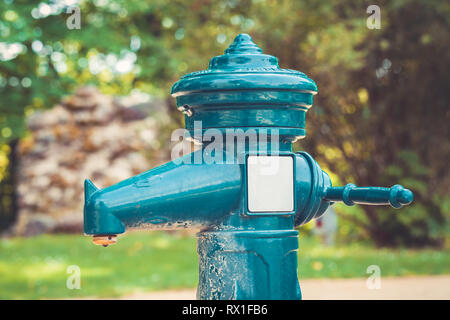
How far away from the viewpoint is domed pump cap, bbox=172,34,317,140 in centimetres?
158

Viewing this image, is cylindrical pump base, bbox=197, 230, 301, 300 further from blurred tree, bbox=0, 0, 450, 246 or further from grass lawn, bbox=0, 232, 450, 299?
blurred tree, bbox=0, 0, 450, 246

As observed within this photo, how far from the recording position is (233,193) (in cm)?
157

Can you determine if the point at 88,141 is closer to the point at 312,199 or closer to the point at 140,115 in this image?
the point at 140,115

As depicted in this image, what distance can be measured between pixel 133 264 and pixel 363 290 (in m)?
3.06

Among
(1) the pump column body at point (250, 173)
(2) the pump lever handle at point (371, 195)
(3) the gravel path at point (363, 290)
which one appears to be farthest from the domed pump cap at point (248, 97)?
(3) the gravel path at point (363, 290)

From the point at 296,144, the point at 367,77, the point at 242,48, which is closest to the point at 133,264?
the point at 296,144

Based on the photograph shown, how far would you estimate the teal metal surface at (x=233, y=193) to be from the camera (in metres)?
1.53

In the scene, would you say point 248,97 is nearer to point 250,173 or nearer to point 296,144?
point 250,173

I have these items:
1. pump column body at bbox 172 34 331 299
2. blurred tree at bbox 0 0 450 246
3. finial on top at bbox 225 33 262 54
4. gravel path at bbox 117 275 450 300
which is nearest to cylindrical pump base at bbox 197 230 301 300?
pump column body at bbox 172 34 331 299

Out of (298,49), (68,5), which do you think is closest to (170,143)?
(298,49)

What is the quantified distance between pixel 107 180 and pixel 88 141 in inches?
36.1

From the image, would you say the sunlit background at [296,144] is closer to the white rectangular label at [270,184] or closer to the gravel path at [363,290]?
the gravel path at [363,290]

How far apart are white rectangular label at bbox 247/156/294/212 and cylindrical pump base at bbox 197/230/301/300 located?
0.06 meters
